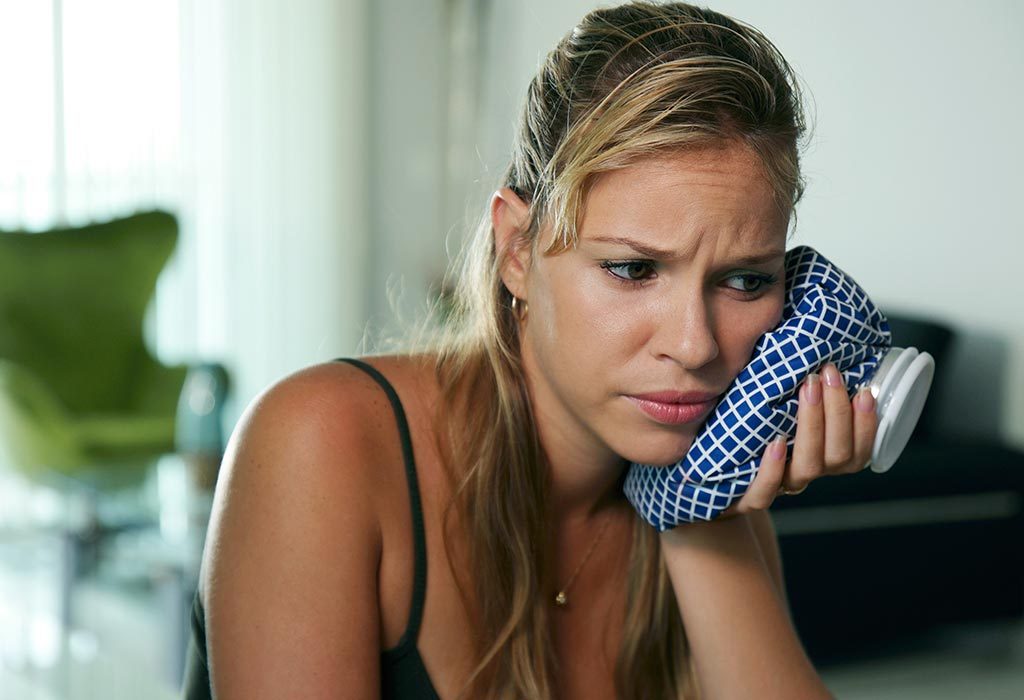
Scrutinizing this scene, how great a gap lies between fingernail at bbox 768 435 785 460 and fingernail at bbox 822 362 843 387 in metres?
0.07

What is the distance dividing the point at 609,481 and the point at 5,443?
335cm

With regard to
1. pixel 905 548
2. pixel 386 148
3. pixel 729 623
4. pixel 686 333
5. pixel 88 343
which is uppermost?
pixel 686 333

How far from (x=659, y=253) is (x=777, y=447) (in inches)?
9.1

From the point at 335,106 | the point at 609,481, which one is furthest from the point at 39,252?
the point at 609,481

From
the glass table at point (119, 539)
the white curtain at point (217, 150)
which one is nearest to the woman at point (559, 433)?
the glass table at point (119, 539)

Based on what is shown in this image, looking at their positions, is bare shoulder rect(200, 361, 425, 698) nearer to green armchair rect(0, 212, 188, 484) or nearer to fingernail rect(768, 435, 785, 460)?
fingernail rect(768, 435, 785, 460)

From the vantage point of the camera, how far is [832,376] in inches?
44.1

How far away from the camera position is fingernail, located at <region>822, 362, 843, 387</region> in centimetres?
112

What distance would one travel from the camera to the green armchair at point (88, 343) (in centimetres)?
405

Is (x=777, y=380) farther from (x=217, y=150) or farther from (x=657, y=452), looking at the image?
(x=217, y=150)

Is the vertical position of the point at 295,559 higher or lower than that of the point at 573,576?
higher

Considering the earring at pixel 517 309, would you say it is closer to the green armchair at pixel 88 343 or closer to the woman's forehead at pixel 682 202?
the woman's forehead at pixel 682 202

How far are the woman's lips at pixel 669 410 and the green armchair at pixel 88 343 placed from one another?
324 centimetres

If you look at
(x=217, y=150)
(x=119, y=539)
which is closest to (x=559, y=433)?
(x=119, y=539)
